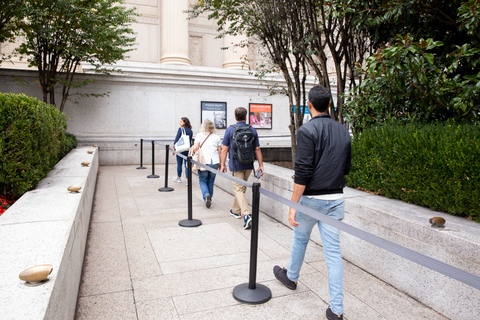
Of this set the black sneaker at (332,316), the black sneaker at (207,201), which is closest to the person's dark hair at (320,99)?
the black sneaker at (332,316)

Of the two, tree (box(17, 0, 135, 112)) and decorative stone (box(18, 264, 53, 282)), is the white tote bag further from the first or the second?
decorative stone (box(18, 264, 53, 282))

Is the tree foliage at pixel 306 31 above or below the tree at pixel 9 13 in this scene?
below

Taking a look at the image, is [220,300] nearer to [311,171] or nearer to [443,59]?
[311,171]

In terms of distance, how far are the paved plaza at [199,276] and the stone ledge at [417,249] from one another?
5.2 inches

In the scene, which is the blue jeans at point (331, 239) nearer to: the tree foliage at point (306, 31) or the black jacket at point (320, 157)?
the black jacket at point (320, 157)

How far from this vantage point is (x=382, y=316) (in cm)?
319

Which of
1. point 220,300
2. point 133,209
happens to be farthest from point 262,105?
point 220,300

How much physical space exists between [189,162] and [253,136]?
1.14m

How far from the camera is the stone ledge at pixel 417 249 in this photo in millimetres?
3027

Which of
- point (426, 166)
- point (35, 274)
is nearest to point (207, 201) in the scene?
point (426, 166)

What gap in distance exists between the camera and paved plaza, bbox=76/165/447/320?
3.22 metres

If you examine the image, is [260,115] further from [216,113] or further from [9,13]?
[9,13]

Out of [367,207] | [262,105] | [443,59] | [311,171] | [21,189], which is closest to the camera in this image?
[311,171]

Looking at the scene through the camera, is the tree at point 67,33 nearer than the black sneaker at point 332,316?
No
